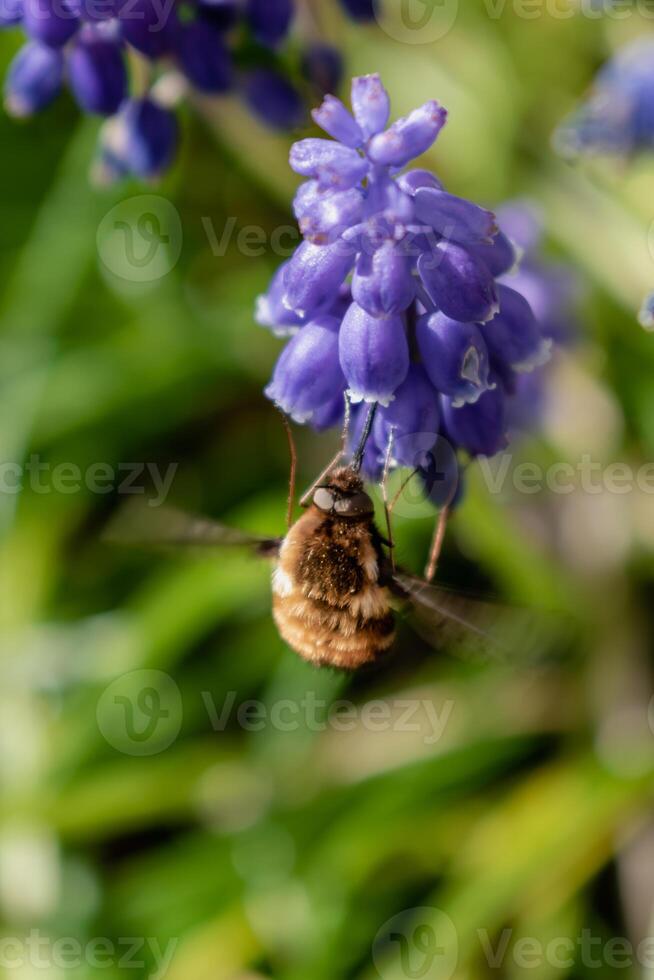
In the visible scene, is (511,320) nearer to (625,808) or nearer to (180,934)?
(625,808)

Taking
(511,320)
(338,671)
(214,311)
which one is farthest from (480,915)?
(214,311)

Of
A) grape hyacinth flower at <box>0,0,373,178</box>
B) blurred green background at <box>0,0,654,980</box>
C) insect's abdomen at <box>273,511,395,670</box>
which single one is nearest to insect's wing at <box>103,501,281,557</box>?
insect's abdomen at <box>273,511,395,670</box>

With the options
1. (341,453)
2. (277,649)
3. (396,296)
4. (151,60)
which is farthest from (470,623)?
(277,649)

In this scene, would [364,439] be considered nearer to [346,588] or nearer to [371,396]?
[371,396]

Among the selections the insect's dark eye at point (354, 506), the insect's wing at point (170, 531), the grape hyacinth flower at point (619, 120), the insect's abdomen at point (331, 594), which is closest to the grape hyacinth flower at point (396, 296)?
the insect's dark eye at point (354, 506)

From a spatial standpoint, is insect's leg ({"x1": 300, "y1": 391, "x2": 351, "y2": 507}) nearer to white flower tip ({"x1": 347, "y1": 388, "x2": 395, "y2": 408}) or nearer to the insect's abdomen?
the insect's abdomen

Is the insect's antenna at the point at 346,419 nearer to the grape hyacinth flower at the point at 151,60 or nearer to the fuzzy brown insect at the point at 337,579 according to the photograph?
the fuzzy brown insect at the point at 337,579
